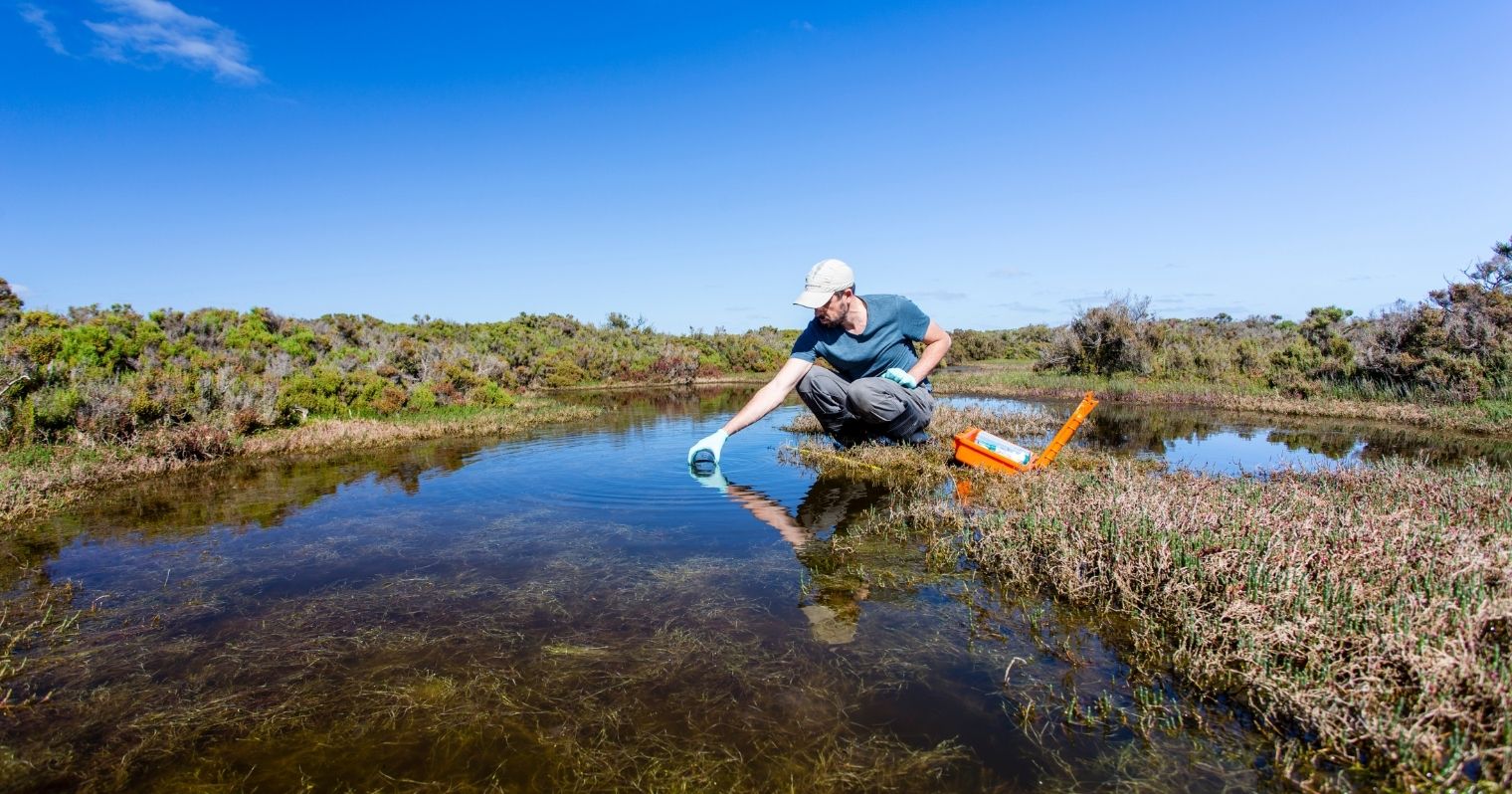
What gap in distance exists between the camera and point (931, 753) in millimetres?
2676

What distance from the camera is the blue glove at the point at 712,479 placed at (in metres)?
Result: 7.65

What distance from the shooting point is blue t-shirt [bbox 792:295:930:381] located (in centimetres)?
752

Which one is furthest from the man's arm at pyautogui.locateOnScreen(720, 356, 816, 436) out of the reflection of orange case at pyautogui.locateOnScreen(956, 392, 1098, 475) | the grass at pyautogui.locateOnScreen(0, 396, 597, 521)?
the grass at pyautogui.locateOnScreen(0, 396, 597, 521)

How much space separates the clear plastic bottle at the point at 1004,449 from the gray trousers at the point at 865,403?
3.39 ft

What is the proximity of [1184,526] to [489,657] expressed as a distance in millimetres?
4064

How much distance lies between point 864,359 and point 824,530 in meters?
2.74

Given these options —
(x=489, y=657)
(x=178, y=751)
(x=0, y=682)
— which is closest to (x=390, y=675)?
(x=489, y=657)

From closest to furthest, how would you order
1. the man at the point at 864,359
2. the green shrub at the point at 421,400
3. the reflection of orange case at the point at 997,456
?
1. the man at the point at 864,359
2. the reflection of orange case at the point at 997,456
3. the green shrub at the point at 421,400

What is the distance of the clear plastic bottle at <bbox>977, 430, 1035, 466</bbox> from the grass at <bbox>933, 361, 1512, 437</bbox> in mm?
10785

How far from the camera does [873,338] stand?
7789mm

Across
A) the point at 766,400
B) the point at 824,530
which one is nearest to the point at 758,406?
the point at 766,400

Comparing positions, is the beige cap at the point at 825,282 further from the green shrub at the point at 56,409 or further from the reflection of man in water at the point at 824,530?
the green shrub at the point at 56,409

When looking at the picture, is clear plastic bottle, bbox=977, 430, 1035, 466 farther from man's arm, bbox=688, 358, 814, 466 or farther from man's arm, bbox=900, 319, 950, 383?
man's arm, bbox=688, 358, 814, 466

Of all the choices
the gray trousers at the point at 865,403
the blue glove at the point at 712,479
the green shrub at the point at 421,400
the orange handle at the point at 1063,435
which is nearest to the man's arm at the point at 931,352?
the gray trousers at the point at 865,403
